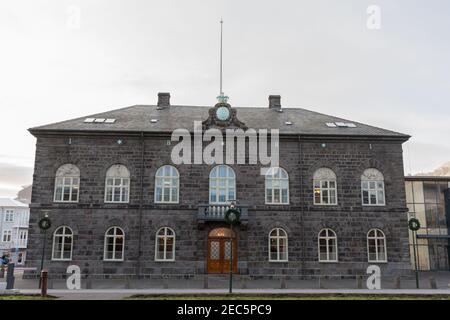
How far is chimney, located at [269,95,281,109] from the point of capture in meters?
31.0

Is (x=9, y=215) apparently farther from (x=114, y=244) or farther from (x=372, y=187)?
(x=372, y=187)

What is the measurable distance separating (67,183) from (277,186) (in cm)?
1412

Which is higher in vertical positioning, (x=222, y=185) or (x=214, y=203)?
(x=222, y=185)

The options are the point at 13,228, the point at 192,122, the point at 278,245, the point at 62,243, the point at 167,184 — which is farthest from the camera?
the point at 13,228

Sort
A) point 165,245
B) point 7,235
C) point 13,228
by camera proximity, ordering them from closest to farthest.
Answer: point 165,245, point 7,235, point 13,228

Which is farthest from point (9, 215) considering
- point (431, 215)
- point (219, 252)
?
point (431, 215)

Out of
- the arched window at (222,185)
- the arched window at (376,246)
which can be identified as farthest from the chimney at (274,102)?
the arched window at (376,246)

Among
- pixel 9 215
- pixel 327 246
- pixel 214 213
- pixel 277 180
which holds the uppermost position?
pixel 277 180

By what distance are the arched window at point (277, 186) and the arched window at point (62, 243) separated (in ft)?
43.2

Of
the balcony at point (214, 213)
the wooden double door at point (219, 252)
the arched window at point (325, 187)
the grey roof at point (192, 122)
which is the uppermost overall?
the grey roof at point (192, 122)

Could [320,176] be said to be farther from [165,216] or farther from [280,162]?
[165,216]

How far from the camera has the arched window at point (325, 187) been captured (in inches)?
978

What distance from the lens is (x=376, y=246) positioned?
950 inches

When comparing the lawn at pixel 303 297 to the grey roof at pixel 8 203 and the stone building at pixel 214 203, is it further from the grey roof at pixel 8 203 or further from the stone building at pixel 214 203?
the grey roof at pixel 8 203
